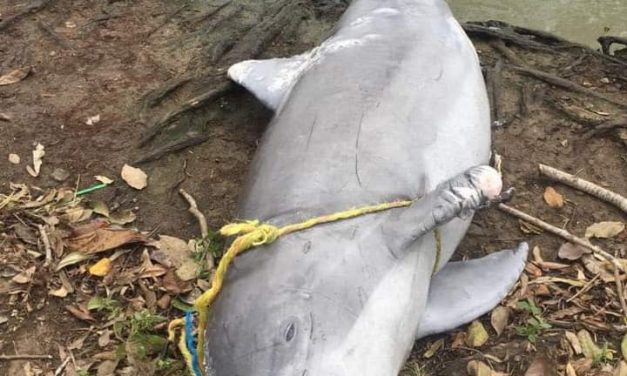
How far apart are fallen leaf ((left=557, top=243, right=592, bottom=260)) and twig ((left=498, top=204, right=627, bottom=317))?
0.03 meters

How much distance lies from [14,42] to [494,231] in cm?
501

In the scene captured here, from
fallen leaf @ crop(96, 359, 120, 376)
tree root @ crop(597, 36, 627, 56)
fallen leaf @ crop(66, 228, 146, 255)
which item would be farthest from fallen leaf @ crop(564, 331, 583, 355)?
tree root @ crop(597, 36, 627, 56)

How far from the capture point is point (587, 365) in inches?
192

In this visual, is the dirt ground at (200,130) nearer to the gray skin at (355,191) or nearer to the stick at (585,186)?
the stick at (585,186)

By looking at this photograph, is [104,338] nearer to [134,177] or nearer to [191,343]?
[191,343]

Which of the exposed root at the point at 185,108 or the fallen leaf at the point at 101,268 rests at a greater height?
the exposed root at the point at 185,108

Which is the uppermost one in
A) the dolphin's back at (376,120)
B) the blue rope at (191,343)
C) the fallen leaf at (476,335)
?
the dolphin's back at (376,120)

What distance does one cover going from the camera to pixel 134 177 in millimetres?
6348

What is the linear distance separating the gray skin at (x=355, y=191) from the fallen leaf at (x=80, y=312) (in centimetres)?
143

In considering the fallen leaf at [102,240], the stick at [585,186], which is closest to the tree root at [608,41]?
the stick at [585,186]

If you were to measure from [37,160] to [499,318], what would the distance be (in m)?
3.83

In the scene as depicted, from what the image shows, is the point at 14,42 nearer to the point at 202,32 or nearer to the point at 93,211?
the point at 202,32

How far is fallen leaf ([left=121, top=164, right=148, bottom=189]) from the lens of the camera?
6.29 meters

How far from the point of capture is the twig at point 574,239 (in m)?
5.36
